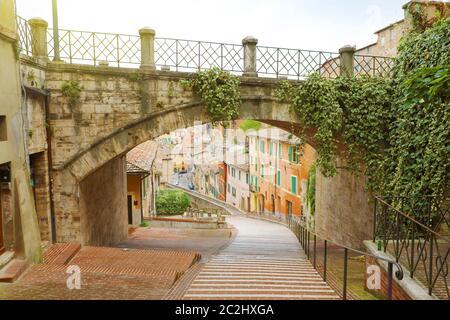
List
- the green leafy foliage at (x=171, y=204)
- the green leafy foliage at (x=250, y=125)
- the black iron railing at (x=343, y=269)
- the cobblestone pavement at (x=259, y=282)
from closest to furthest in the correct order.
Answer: the black iron railing at (x=343, y=269)
the cobblestone pavement at (x=259, y=282)
the green leafy foliage at (x=171, y=204)
the green leafy foliage at (x=250, y=125)

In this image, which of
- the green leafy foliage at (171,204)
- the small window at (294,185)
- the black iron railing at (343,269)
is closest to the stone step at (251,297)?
the black iron railing at (343,269)

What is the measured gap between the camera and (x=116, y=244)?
13.4m

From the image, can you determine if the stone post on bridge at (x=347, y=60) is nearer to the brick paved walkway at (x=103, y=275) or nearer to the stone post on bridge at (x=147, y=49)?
the stone post on bridge at (x=147, y=49)

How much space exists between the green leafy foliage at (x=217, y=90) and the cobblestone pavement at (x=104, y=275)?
3624 mm

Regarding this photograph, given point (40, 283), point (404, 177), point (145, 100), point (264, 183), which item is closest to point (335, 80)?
point (404, 177)

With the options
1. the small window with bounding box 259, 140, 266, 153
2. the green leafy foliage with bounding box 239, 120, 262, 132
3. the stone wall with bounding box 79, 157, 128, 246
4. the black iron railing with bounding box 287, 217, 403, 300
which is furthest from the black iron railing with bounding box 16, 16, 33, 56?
the green leafy foliage with bounding box 239, 120, 262, 132

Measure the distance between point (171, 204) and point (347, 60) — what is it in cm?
2221

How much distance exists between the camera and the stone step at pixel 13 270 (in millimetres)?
5602

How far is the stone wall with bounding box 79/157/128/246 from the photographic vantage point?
966 centimetres

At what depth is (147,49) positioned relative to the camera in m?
8.88

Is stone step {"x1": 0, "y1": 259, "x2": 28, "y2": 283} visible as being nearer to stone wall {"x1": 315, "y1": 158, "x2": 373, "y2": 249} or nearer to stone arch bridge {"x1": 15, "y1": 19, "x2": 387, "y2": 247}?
stone arch bridge {"x1": 15, "y1": 19, "x2": 387, "y2": 247}

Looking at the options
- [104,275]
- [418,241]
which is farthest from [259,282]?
[104,275]

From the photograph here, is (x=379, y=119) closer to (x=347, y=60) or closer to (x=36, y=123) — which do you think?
(x=347, y=60)
